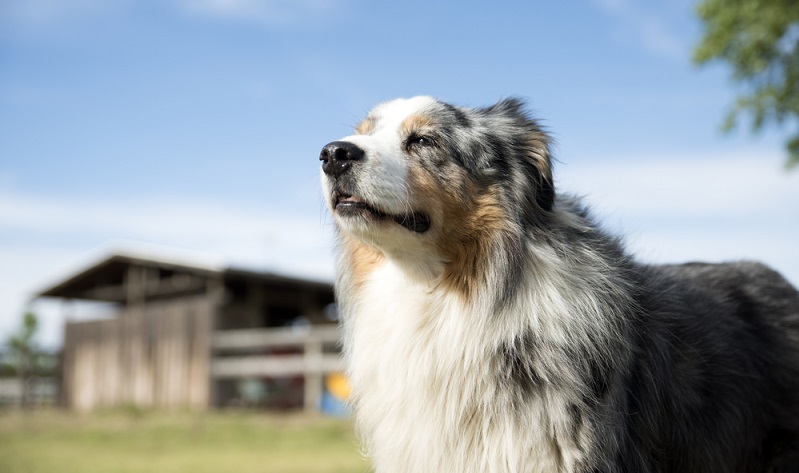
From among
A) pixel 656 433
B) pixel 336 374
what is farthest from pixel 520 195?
pixel 336 374

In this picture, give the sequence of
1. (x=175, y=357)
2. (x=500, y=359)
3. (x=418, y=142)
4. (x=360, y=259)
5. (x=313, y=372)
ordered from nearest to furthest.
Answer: (x=500, y=359), (x=418, y=142), (x=360, y=259), (x=313, y=372), (x=175, y=357)

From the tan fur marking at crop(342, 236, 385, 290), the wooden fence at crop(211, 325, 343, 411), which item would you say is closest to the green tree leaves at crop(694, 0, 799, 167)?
the wooden fence at crop(211, 325, 343, 411)

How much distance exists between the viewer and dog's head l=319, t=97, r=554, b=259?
11.6 feet

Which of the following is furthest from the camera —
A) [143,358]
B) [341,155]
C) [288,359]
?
[143,358]

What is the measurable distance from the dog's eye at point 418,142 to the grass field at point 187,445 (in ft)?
14.1

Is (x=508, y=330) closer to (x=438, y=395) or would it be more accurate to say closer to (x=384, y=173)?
(x=438, y=395)

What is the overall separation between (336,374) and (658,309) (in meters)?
12.8

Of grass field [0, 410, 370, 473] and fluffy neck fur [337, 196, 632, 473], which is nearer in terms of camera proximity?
fluffy neck fur [337, 196, 632, 473]

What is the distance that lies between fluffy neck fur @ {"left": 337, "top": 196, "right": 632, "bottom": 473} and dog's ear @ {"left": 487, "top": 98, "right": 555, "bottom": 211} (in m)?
0.12

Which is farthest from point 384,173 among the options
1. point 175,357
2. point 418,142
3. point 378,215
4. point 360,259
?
point 175,357

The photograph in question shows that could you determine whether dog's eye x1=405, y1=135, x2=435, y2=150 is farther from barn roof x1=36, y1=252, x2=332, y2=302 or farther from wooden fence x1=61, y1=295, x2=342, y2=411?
barn roof x1=36, y1=252, x2=332, y2=302

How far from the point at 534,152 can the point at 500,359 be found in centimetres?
102

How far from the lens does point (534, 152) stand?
12.4 ft

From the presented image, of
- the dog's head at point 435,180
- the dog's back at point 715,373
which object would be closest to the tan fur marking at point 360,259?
the dog's head at point 435,180
